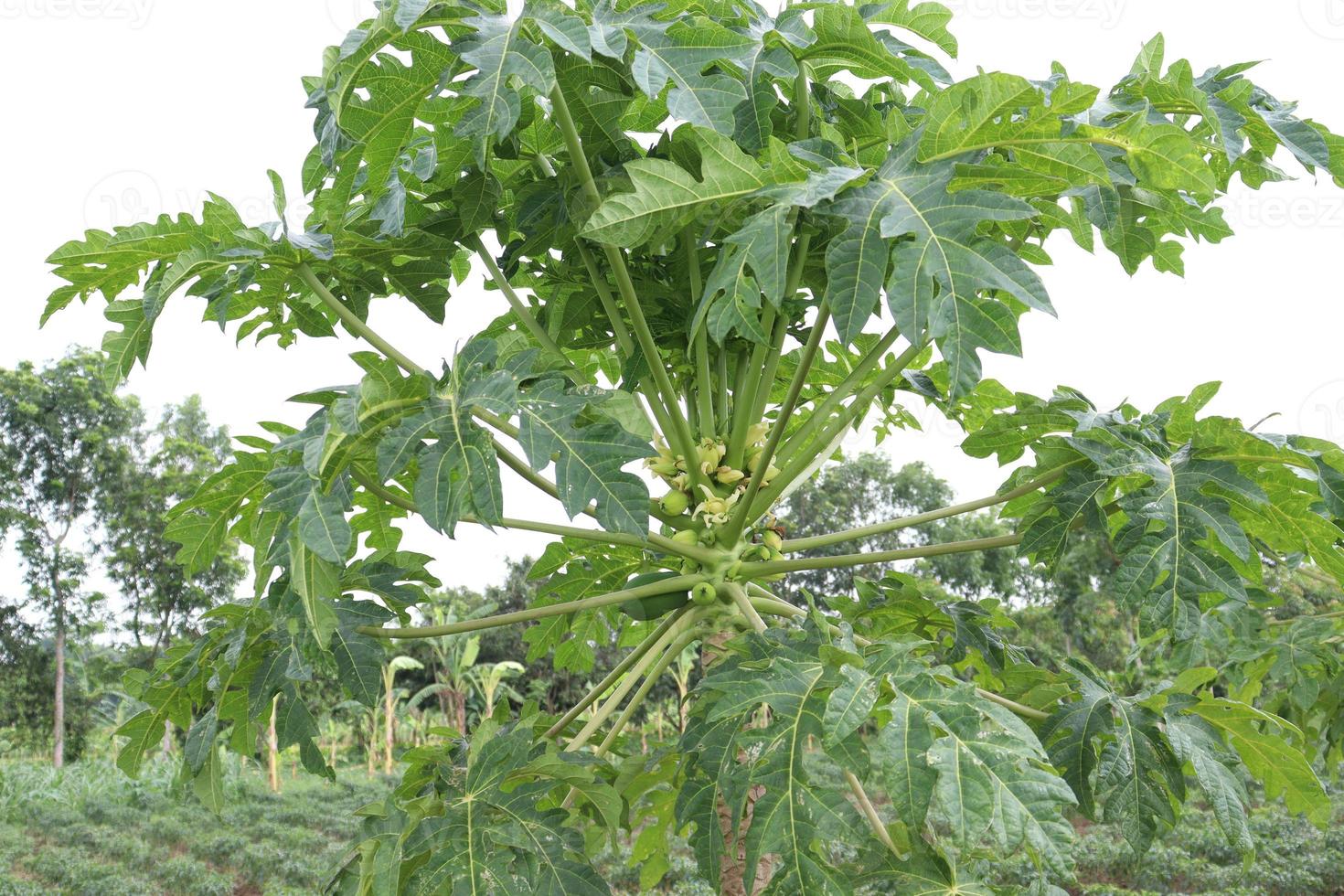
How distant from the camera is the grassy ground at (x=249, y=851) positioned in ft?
24.9

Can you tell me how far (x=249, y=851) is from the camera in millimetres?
8906

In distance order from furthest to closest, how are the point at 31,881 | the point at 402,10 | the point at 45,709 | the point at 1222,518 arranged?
the point at 45,709
the point at 31,881
the point at 1222,518
the point at 402,10

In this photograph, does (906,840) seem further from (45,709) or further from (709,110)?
(45,709)

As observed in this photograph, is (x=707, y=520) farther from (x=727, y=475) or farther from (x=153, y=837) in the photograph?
(x=153, y=837)

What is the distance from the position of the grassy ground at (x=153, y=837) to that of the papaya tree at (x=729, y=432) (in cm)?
643

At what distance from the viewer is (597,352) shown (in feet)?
8.77

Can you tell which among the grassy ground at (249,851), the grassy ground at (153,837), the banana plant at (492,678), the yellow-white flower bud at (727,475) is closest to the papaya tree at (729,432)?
the yellow-white flower bud at (727,475)

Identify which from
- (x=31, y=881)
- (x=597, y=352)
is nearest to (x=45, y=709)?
(x=31, y=881)

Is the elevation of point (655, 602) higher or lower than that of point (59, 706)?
lower

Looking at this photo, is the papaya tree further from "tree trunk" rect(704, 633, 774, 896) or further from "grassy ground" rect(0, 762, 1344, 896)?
"grassy ground" rect(0, 762, 1344, 896)

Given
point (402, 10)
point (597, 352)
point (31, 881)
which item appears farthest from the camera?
point (31, 881)

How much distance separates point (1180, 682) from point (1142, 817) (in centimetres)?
31

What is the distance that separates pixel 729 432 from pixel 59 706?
17782mm

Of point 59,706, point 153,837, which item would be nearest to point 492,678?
point 153,837
